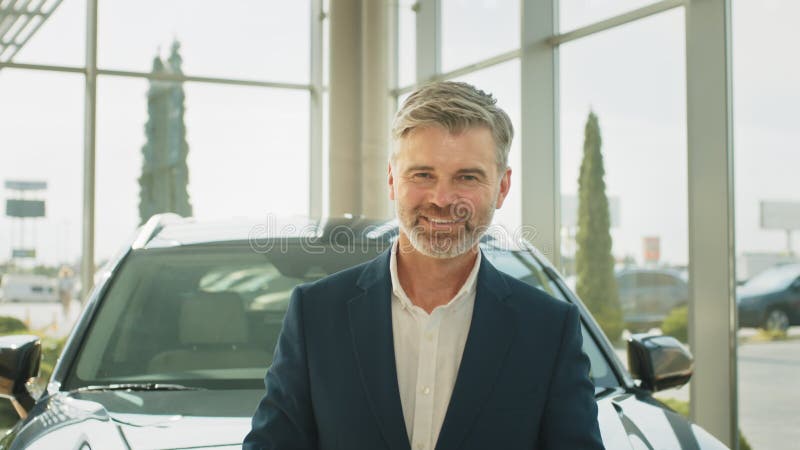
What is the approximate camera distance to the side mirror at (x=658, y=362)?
2043 millimetres

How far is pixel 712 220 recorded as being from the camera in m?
4.51

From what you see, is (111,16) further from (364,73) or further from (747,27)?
(747,27)

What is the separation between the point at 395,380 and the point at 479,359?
0.13 m

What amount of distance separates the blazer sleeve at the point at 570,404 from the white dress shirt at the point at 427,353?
0.15 meters

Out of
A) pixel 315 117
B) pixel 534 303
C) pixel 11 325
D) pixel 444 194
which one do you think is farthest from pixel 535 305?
pixel 315 117

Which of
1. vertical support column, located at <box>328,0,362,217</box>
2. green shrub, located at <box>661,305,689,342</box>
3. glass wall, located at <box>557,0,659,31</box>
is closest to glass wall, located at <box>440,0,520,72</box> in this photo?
glass wall, located at <box>557,0,659,31</box>

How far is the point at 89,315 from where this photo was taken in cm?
208

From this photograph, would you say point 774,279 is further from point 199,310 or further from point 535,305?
point 535,305

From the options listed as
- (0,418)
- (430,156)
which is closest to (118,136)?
(0,418)

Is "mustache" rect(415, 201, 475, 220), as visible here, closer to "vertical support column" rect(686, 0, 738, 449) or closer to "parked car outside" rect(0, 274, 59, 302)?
"vertical support column" rect(686, 0, 738, 449)

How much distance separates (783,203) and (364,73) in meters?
4.85

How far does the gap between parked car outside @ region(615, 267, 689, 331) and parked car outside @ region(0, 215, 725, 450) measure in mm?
2953

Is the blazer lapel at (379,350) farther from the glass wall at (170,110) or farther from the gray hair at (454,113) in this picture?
the glass wall at (170,110)

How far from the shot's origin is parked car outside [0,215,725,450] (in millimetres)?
1663
